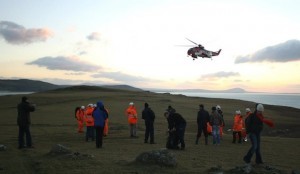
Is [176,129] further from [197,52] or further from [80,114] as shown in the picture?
[197,52]

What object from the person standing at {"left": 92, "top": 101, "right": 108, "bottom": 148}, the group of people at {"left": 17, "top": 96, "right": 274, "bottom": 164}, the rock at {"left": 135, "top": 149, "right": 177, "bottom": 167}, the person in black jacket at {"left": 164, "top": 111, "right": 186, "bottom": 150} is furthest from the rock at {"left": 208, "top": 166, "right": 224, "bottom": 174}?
the person standing at {"left": 92, "top": 101, "right": 108, "bottom": 148}

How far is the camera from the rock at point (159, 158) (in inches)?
506

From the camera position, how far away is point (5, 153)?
52.0 feet

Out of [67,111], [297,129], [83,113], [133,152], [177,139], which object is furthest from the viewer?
[67,111]

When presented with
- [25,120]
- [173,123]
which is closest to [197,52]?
[173,123]

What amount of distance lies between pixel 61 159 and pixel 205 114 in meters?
9.89

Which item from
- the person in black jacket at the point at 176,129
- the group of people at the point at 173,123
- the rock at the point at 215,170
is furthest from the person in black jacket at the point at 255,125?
the person in black jacket at the point at 176,129

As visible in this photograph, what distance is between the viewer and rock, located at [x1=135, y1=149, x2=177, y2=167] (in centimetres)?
1286

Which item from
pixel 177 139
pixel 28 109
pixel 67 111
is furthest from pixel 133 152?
pixel 67 111

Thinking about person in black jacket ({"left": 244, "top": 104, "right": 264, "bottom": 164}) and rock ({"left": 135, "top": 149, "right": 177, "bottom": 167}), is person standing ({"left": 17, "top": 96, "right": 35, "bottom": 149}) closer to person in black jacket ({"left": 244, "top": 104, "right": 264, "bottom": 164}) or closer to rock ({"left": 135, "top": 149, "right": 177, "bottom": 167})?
rock ({"left": 135, "top": 149, "right": 177, "bottom": 167})

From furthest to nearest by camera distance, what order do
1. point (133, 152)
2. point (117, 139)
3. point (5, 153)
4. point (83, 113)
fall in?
point (83, 113) → point (117, 139) → point (133, 152) → point (5, 153)

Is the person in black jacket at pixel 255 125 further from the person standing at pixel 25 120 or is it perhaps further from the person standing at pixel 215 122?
the person standing at pixel 25 120

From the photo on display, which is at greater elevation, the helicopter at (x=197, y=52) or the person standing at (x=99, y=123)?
the helicopter at (x=197, y=52)

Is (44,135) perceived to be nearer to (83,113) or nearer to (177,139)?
(83,113)
